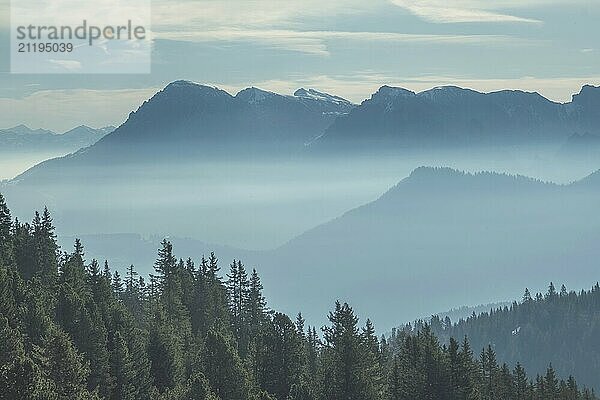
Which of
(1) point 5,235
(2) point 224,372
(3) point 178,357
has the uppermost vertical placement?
(1) point 5,235

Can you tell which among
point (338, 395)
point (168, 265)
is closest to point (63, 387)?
point (338, 395)

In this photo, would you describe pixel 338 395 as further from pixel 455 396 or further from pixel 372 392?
pixel 455 396

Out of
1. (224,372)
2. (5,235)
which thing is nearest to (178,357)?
(224,372)

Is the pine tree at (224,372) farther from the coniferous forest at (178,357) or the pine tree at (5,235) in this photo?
the pine tree at (5,235)

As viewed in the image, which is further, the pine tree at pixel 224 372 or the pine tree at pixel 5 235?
the pine tree at pixel 5 235

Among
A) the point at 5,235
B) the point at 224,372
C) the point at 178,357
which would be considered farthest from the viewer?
the point at 5,235

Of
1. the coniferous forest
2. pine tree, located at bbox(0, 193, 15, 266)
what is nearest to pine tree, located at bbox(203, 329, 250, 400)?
the coniferous forest

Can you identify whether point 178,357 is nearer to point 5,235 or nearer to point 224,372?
point 224,372

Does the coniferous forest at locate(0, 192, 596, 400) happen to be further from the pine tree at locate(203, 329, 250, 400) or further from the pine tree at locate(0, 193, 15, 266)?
the pine tree at locate(0, 193, 15, 266)

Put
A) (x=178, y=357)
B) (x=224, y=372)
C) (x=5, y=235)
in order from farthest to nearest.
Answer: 1. (x=5, y=235)
2. (x=178, y=357)
3. (x=224, y=372)

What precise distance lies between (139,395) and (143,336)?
10.3 meters

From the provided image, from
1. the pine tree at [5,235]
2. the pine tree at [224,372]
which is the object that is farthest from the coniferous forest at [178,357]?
the pine tree at [5,235]

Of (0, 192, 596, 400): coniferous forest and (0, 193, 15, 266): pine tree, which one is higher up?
(0, 193, 15, 266): pine tree

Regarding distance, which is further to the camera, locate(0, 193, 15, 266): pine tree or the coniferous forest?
locate(0, 193, 15, 266): pine tree
